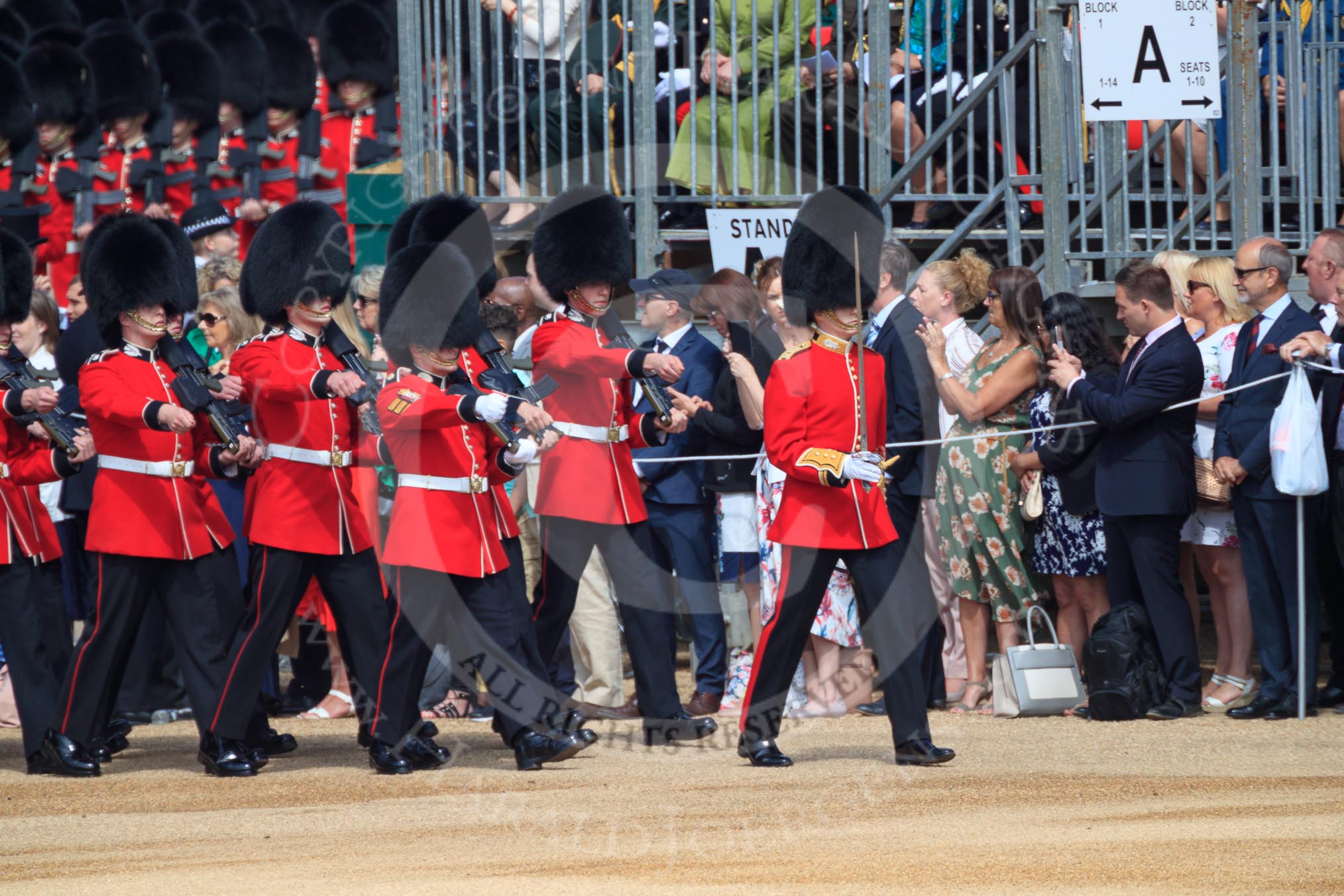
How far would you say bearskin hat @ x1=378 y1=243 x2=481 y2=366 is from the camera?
533cm

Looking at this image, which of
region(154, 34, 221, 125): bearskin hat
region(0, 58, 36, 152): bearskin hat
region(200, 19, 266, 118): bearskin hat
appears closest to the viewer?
region(200, 19, 266, 118): bearskin hat

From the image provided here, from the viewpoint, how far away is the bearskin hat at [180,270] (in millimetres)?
5578

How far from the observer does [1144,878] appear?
3965 mm

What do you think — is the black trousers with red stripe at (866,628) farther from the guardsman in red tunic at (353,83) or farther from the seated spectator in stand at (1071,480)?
the guardsman in red tunic at (353,83)

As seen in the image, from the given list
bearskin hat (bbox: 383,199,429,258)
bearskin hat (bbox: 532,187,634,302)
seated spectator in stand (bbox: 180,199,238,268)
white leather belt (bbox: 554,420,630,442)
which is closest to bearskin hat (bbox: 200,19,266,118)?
seated spectator in stand (bbox: 180,199,238,268)

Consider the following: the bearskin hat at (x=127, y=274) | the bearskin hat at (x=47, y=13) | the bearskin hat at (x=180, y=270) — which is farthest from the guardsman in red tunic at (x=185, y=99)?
the bearskin hat at (x=127, y=274)

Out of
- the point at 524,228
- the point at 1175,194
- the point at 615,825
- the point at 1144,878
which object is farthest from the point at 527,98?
the point at 1144,878

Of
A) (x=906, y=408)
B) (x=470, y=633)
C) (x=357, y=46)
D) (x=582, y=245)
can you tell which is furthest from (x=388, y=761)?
(x=357, y=46)

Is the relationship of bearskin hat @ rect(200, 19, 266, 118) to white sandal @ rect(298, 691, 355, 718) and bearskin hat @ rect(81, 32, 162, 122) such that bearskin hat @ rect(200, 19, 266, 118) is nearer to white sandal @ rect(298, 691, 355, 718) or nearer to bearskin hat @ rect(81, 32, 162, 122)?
bearskin hat @ rect(81, 32, 162, 122)

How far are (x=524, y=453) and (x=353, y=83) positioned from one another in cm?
512

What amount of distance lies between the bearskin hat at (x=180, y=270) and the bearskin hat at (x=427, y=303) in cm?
60

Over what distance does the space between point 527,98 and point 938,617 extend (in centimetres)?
281

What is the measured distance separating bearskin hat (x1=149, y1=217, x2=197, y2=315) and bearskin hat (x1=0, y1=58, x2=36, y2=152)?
5.39m

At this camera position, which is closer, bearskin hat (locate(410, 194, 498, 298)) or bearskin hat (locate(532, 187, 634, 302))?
bearskin hat (locate(532, 187, 634, 302))
